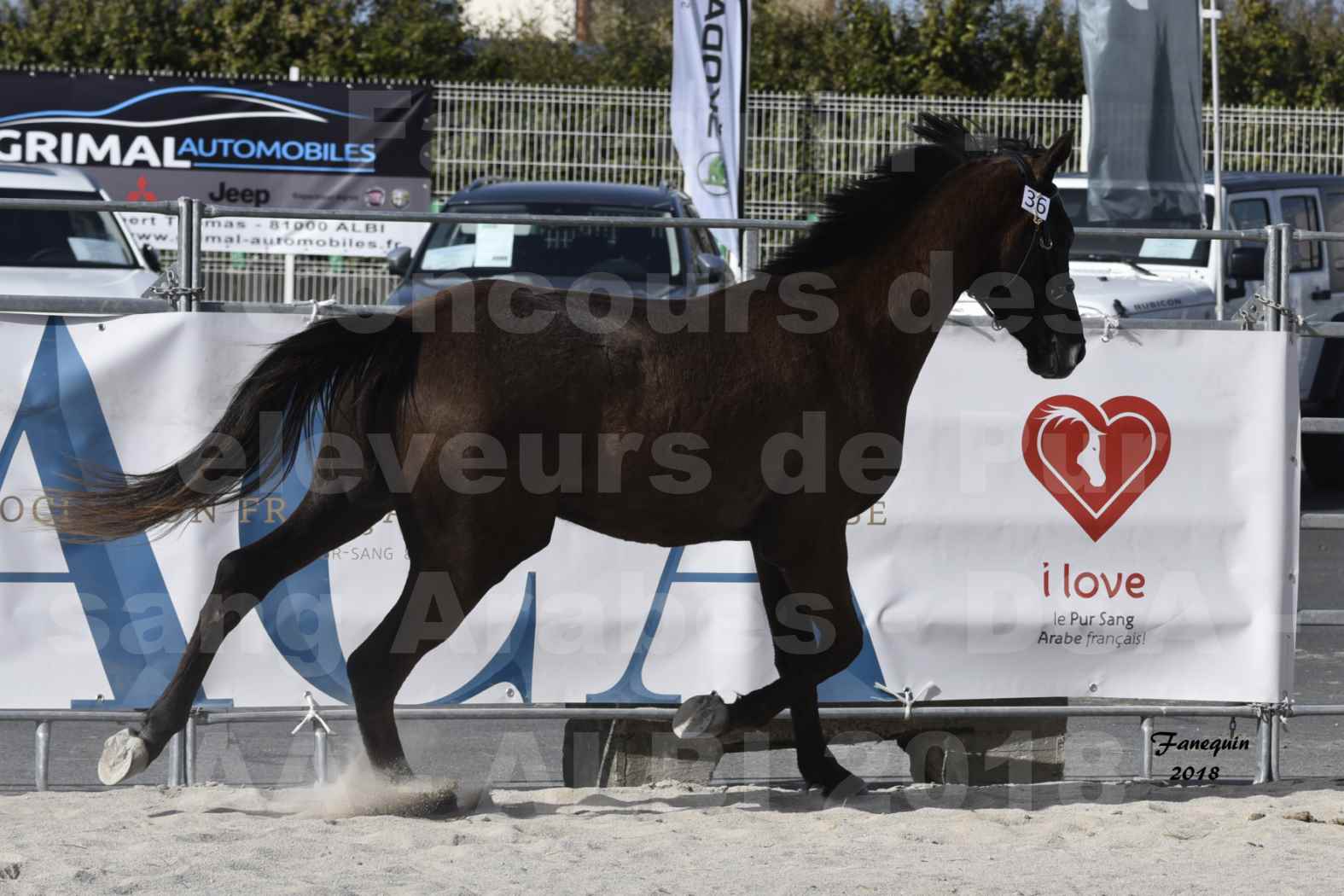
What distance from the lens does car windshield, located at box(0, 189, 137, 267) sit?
10938 millimetres

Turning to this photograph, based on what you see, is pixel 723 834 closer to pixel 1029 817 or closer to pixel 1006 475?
pixel 1029 817

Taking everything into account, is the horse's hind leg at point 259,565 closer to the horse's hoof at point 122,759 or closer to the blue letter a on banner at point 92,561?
the horse's hoof at point 122,759

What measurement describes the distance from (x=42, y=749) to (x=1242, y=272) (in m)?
8.35

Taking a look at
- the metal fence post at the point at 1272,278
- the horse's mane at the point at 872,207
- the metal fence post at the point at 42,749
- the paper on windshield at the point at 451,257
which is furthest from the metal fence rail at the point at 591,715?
the paper on windshield at the point at 451,257

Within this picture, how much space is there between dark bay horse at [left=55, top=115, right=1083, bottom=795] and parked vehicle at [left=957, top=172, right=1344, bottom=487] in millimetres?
4284

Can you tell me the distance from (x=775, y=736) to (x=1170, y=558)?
1475mm

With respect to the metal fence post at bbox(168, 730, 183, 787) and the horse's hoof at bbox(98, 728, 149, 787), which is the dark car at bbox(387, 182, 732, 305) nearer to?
the metal fence post at bbox(168, 730, 183, 787)

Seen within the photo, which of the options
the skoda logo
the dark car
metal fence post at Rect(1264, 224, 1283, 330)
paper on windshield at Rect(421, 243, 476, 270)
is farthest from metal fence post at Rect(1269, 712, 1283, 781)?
the skoda logo

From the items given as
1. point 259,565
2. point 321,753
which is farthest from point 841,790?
point 259,565

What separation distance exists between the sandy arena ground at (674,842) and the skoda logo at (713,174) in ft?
26.2

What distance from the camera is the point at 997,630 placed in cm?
588

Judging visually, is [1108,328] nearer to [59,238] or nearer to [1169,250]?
[1169,250]

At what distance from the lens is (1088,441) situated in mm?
5918

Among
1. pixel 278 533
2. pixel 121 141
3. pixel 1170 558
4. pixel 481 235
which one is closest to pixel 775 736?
pixel 1170 558
